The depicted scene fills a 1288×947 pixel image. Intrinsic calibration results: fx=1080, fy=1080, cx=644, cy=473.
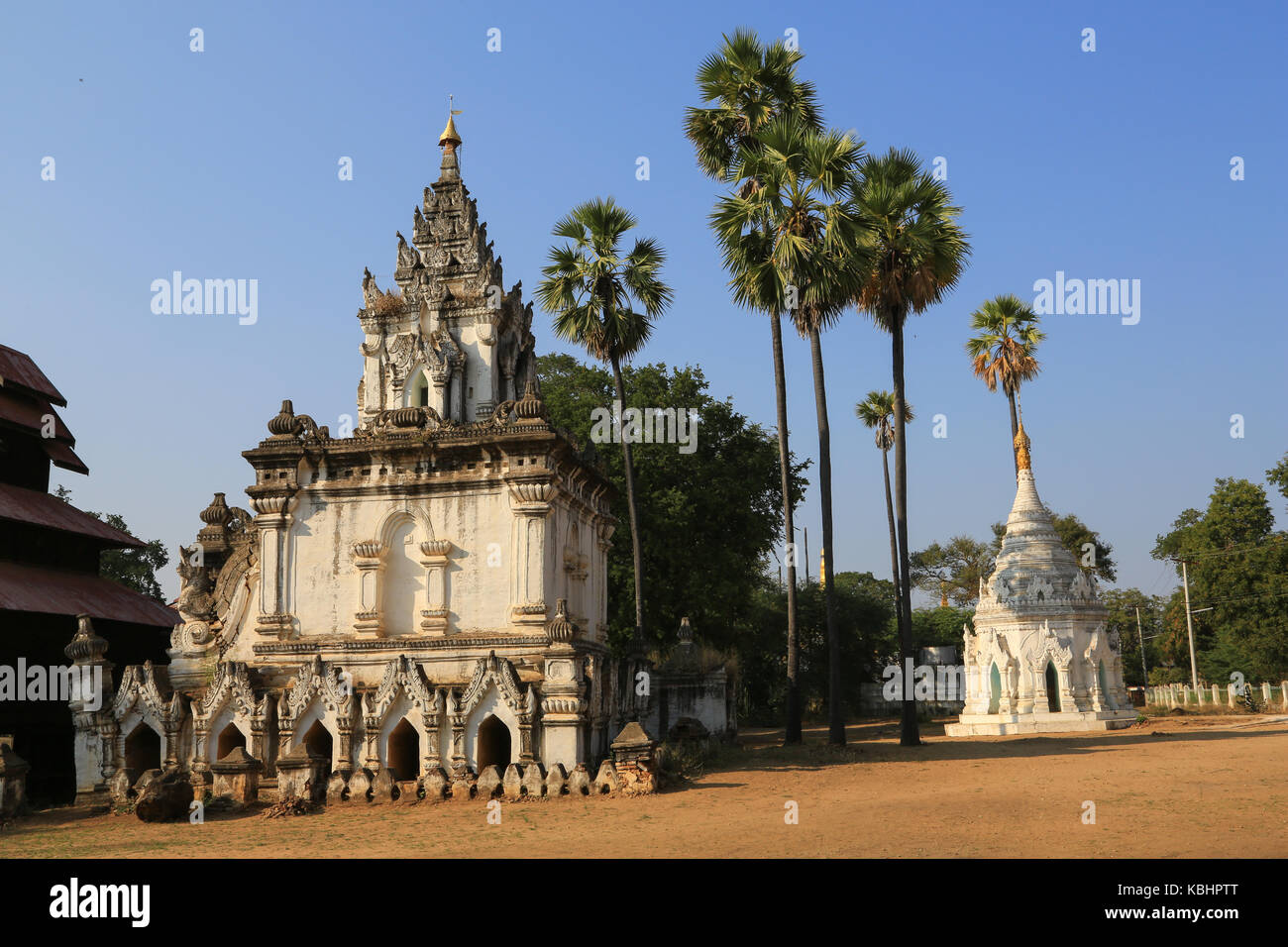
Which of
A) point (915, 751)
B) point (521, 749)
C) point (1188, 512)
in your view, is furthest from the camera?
point (1188, 512)

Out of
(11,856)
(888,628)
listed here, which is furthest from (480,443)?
(888,628)

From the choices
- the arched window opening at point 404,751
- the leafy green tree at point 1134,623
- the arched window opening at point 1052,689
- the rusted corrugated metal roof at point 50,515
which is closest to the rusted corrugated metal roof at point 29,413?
the rusted corrugated metal roof at point 50,515

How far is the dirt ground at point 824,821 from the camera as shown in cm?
1341

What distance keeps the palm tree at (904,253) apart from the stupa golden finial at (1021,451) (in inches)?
630

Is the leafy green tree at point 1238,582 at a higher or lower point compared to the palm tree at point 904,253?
lower

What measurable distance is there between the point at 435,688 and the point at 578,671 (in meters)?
2.83

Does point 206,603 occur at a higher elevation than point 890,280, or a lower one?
lower

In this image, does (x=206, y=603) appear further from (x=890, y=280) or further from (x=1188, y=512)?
(x=1188, y=512)

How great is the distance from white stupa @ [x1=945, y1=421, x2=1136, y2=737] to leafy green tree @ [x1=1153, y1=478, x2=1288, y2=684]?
16.5 meters

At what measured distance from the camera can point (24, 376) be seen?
3097cm

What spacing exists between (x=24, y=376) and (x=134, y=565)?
26.2 meters

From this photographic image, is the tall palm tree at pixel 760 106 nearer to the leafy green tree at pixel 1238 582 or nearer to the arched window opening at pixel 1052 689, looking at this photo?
the arched window opening at pixel 1052 689

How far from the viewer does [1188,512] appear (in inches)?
2411

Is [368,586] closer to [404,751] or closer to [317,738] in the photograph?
[317,738]
